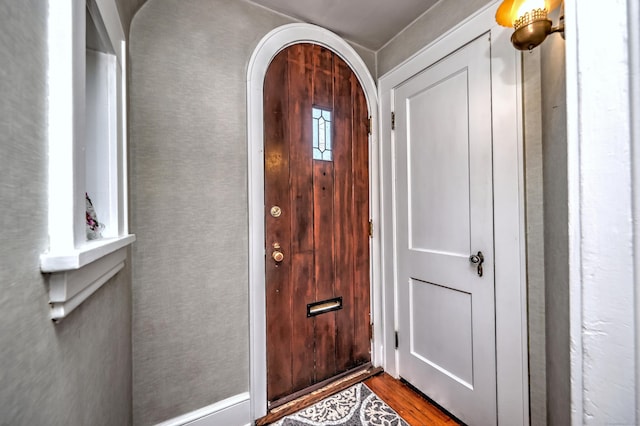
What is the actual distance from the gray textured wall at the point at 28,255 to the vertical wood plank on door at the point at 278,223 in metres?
0.98

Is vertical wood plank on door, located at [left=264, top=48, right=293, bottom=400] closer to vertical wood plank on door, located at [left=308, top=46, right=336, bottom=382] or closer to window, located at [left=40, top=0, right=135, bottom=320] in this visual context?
vertical wood plank on door, located at [left=308, top=46, right=336, bottom=382]

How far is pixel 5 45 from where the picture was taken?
0.37 m

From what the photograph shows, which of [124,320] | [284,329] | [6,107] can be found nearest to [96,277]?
[6,107]

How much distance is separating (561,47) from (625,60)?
0.77m

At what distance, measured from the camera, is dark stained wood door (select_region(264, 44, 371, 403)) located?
1.54 meters

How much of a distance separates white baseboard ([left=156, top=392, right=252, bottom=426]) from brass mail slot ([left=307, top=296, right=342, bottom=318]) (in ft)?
1.85

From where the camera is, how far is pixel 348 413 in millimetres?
1484

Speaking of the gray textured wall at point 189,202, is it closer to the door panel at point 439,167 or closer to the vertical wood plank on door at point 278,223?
the vertical wood plank on door at point 278,223

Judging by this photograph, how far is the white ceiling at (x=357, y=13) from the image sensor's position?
1.53 meters

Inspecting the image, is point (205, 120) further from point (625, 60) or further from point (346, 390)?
point (346, 390)

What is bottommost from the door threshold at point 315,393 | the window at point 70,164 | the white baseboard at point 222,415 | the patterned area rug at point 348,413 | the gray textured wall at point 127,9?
the patterned area rug at point 348,413

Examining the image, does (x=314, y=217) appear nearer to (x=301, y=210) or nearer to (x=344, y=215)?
(x=301, y=210)

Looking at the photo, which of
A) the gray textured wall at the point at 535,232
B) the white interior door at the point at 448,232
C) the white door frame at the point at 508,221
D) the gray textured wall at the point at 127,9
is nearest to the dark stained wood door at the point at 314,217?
the white interior door at the point at 448,232

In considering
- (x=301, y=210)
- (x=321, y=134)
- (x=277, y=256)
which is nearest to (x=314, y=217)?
(x=301, y=210)
